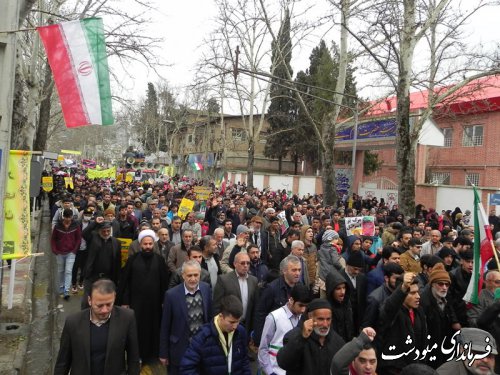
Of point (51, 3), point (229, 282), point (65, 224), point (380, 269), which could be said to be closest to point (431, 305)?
point (380, 269)

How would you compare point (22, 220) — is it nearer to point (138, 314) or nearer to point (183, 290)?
point (138, 314)

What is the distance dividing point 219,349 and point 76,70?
144 inches

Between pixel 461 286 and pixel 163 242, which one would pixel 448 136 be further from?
pixel 163 242

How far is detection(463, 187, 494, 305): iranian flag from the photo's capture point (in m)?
4.91

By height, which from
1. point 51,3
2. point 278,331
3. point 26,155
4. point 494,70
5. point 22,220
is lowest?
point 278,331

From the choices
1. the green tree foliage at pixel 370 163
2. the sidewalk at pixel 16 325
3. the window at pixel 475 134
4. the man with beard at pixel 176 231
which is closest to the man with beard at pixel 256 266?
the man with beard at pixel 176 231

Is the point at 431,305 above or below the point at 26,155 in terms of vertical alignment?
below

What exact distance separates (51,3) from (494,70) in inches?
609

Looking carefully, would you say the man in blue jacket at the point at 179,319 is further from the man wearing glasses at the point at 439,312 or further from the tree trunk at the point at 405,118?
the tree trunk at the point at 405,118

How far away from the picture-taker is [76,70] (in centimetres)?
535

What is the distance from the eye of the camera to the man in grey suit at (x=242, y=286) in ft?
17.1

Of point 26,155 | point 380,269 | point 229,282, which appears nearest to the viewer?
point 229,282

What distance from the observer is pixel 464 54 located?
1598 cm

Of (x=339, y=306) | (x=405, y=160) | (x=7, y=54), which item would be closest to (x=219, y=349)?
(x=339, y=306)
